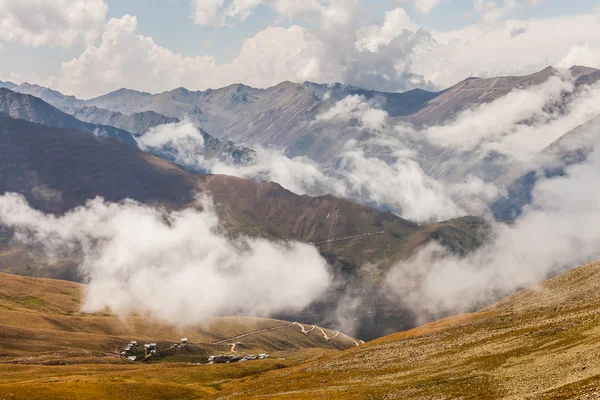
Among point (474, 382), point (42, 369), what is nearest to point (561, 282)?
point (474, 382)

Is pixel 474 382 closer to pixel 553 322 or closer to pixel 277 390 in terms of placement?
pixel 553 322

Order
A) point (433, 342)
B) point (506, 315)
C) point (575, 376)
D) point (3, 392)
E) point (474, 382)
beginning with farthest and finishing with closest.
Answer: point (506, 315)
point (433, 342)
point (3, 392)
point (474, 382)
point (575, 376)

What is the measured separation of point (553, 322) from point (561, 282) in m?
74.9

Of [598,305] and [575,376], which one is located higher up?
[598,305]

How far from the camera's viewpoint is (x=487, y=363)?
319ft

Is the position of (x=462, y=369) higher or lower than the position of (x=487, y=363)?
lower

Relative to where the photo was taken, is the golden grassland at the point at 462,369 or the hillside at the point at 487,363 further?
the golden grassland at the point at 462,369

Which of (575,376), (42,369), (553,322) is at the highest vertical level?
(42,369)

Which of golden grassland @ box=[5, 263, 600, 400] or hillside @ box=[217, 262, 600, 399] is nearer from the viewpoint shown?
hillside @ box=[217, 262, 600, 399]

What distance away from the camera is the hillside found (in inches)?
3056

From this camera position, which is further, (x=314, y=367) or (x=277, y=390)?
(x=314, y=367)

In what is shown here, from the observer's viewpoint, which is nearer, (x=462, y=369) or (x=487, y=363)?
(x=487, y=363)

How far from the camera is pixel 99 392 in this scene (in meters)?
127

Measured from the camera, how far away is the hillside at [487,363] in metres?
77.6
